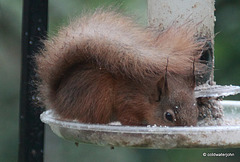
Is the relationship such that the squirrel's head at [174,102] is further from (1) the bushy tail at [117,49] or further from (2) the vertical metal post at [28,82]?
(2) the vertical metal post at [28,82]

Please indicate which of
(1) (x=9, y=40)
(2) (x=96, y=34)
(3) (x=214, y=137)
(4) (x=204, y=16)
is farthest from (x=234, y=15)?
(3) (x=214, y=137)

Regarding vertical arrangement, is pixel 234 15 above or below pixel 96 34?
above

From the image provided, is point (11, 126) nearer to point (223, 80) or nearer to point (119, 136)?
point (119, 136)

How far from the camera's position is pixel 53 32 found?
1.94 metres

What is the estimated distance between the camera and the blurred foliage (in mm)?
2412

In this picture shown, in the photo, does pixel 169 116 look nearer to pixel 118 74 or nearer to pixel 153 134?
pixel 118 74

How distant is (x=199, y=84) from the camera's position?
6.71ft

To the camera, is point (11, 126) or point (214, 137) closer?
point (214, 137)

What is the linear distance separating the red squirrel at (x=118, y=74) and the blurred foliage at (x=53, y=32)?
0.13m

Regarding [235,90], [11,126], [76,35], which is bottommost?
[11,126]

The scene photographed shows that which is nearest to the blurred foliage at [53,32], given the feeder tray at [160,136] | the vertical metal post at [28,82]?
the vertical metal post at [28,82]

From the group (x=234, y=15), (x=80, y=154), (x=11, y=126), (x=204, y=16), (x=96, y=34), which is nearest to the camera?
(x=96, y=34)

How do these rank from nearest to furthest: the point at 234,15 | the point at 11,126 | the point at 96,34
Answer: the point at 96,34
the point at 11,126
the point at 234,15

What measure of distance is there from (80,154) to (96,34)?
134 centimetres
